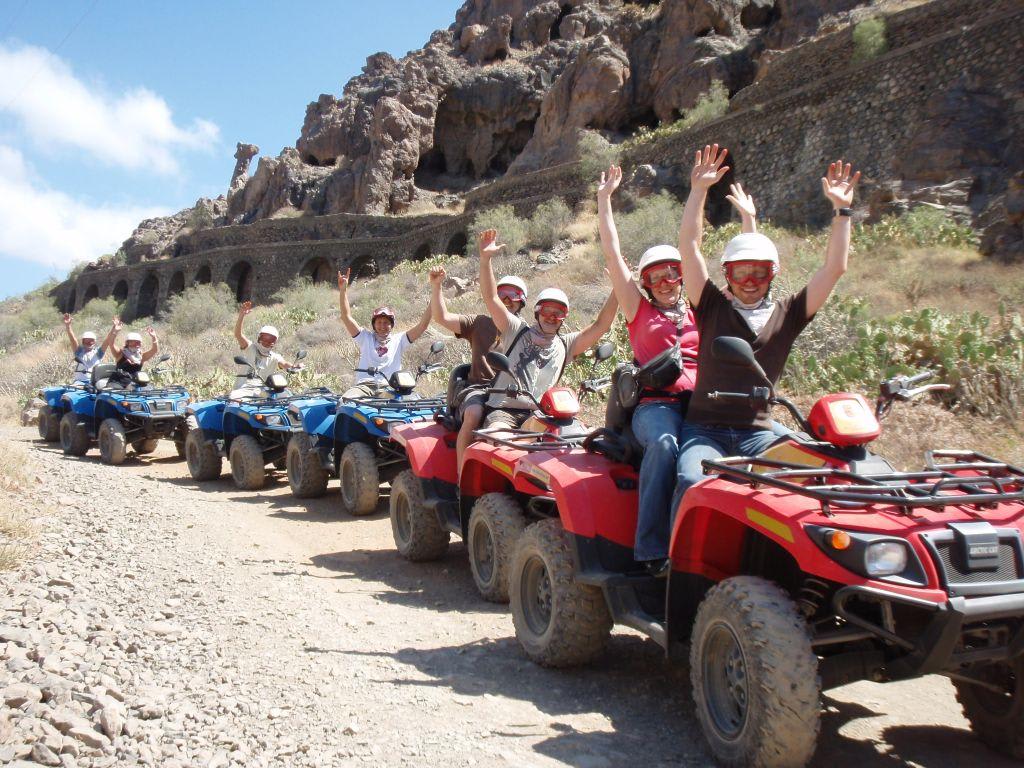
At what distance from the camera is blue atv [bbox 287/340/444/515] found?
8.14m

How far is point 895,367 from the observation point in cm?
908

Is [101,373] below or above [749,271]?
below

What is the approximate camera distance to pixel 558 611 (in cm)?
403

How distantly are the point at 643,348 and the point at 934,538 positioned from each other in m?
1.97

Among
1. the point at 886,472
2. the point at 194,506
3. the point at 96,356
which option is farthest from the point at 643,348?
the point at 96,356

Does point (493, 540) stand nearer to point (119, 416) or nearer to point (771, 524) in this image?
point (771, 524)

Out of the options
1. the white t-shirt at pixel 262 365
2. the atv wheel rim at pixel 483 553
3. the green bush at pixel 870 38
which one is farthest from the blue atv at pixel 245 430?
the green bush at pixel 870 38

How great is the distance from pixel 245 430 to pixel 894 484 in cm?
915

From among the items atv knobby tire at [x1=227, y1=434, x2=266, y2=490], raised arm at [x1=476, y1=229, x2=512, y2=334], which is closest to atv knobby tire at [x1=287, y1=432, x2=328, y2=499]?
atv knobby tire at [x1=227, y1=434, x2=266, y2=490]

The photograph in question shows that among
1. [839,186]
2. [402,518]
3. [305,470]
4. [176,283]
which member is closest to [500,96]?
[176,283]

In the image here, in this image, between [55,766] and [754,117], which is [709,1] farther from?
[55,766]

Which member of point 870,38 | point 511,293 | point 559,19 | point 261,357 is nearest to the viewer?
point 511,293

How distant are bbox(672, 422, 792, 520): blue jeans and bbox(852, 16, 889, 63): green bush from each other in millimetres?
26460

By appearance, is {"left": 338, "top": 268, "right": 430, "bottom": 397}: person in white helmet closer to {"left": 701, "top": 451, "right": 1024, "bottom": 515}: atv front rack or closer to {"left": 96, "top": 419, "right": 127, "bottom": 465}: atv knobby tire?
{"left": 96, "top": 419, "right": 127, "bottom": 465}: atv knobby tire
